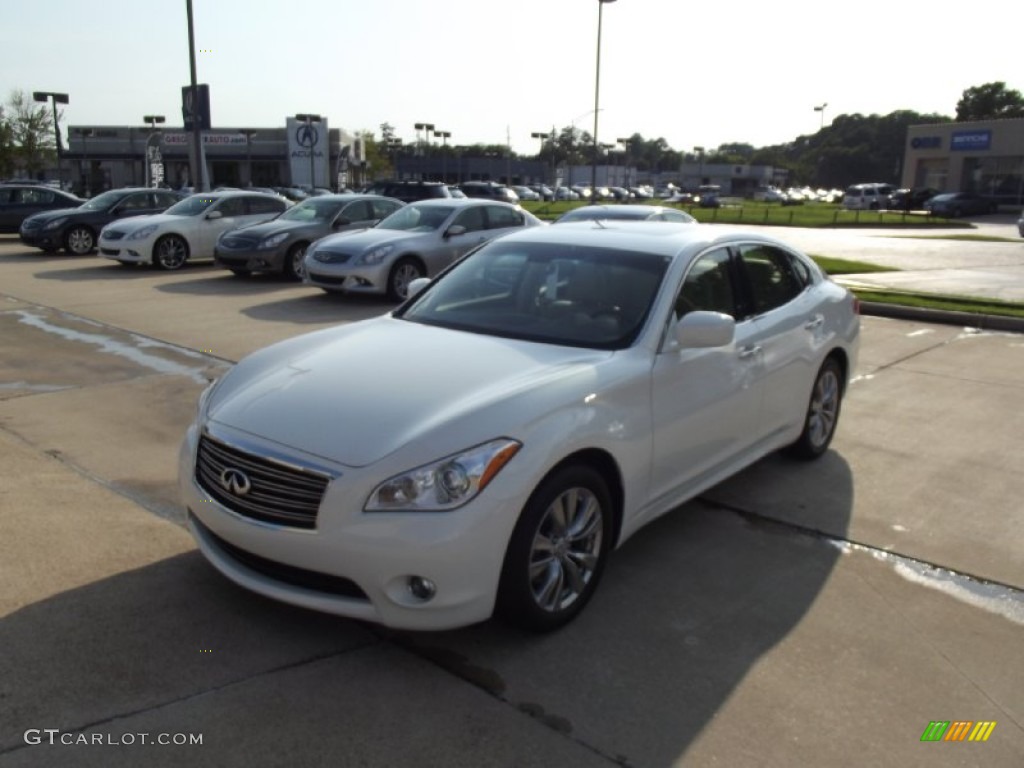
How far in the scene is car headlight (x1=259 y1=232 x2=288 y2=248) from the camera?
1496cm

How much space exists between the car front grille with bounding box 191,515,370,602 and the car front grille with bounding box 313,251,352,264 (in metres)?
9.58

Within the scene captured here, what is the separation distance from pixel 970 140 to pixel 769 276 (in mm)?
65714

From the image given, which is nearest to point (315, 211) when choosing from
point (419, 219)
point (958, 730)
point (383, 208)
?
point (383, 208)

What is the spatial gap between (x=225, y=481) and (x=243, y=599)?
61 cm

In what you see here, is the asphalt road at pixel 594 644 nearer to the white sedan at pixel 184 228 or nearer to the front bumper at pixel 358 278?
the front bumper at pixel 358 278

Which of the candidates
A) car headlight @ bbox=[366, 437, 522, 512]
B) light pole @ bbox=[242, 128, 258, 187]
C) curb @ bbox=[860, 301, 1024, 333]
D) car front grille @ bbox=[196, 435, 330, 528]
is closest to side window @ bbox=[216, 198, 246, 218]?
curb @ bbox=[860, 301, 1024, 333]

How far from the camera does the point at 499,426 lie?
337cm

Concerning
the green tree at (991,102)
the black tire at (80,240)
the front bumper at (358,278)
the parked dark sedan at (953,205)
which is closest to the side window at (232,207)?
the black tire at (80,240)

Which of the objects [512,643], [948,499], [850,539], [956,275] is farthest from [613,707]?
[956,275]

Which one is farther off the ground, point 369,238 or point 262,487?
point 369,238

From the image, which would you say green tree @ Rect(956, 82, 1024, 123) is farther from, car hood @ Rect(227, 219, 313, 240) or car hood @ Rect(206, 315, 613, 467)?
car hood @ Rect(206, 315, 613, 467)

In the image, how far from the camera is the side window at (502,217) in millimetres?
14227

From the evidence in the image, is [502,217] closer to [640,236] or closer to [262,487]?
[640,236]

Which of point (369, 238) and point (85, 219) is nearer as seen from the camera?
point (369, 238)
